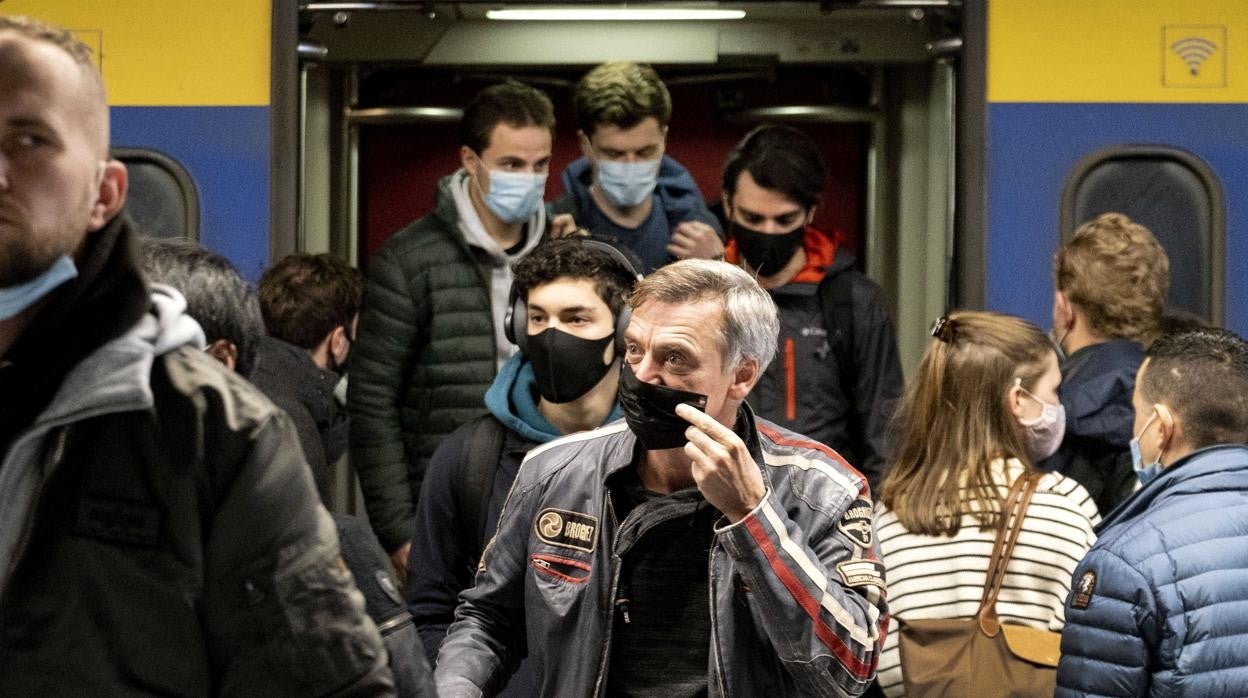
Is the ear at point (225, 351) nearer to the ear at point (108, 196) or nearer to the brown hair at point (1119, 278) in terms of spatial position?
the ear at point (108, 196)

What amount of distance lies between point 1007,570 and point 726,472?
1155mm

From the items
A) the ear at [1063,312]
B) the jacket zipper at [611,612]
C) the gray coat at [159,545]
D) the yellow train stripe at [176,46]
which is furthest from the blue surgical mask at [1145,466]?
the yellow train stripe at [176,46]

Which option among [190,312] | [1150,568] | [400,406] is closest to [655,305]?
[190,312]

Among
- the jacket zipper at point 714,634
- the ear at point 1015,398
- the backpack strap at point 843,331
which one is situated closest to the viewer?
the jacket zipper at point 714,634

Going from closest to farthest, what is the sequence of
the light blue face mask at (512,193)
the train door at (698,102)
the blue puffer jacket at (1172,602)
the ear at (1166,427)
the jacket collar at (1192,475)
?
the blue puffer jacket at (1172,602), the jacket collar at (1192,475), the ear at (1166,427), the light blue face mask at (512,193), the train door at (698,102)

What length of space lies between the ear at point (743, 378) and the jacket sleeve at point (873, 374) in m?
1.97

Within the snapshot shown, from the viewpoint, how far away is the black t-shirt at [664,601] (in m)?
3.18

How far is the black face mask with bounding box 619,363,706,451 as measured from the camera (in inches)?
127

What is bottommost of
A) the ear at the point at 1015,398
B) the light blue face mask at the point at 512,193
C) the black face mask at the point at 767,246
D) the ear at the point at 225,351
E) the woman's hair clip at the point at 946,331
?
the ear at the point at 1015,398

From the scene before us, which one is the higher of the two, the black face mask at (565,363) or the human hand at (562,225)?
the human hand at (562,225)

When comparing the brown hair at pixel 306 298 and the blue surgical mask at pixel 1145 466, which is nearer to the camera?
the blue surgical mask at pixel 1145 466

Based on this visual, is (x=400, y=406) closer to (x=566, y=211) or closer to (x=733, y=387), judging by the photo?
(x=566, y=211)

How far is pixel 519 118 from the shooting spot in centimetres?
561

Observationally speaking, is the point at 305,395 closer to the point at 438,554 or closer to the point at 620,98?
the point at 438,554
